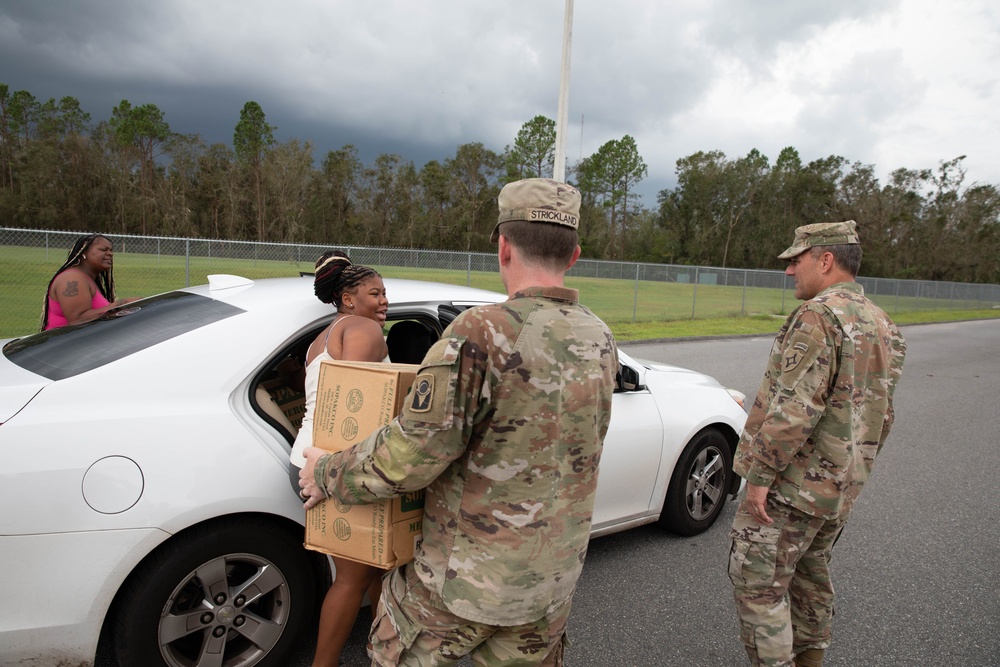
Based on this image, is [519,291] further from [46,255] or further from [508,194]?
[46,255]

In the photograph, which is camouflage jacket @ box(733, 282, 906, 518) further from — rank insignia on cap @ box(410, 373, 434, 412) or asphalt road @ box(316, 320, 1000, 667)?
rank insignia on cap @ box(410, 373, 434, 412)

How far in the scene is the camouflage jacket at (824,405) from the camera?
2.28 m

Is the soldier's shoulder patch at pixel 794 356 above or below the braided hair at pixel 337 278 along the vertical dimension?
below

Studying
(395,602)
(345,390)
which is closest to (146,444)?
(345,390)

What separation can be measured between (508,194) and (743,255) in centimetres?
8177

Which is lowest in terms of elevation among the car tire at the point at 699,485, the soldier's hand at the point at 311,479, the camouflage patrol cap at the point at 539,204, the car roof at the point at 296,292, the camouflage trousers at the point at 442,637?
the car tire at the point at 699,485

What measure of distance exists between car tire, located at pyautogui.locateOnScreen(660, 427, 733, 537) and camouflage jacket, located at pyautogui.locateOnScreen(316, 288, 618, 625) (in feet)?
7.90

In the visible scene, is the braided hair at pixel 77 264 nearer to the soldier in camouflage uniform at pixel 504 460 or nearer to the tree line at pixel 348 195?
the soldier in camouflage uniform at pixel 504 460

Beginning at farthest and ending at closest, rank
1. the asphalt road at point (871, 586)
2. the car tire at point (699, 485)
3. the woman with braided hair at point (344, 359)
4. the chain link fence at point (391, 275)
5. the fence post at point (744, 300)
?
the fence post at point (744, 300)
the chain link fence at point (391, 275)
the car tire at point (699, 485)
the asphalt road at point (871, 586)
the woman with braided hair at point (344, 359)

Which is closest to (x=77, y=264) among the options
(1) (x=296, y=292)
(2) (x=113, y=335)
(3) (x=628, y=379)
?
(2) (x=113, y=335)

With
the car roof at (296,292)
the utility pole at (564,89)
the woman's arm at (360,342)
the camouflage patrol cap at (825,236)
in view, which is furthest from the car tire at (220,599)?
the utility pole at (564,89)

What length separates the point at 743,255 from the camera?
253ft

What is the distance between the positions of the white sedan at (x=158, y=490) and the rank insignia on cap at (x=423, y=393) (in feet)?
3.69

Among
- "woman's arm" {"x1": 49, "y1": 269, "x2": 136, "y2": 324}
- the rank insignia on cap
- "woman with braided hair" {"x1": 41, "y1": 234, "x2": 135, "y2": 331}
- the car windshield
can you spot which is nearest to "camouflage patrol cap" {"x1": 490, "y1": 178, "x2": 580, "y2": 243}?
the rank insignia on cap
